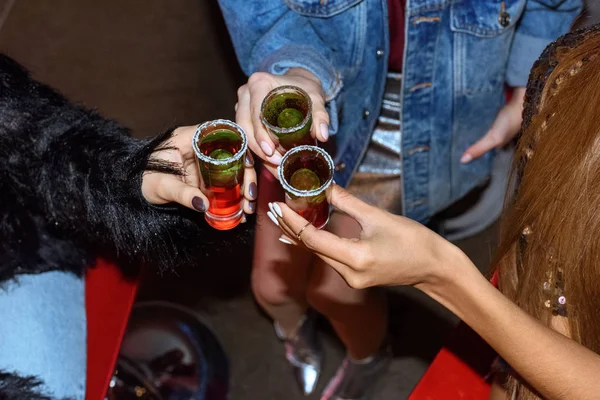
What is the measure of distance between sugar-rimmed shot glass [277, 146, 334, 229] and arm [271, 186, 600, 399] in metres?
0.05

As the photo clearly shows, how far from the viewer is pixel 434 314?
234cm

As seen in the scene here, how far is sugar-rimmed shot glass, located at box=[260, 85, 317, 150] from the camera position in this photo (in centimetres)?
130

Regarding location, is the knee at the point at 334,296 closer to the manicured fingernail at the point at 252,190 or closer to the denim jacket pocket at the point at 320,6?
the manicured fingernail at the point at 252,190

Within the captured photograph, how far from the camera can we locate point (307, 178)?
4.25ft

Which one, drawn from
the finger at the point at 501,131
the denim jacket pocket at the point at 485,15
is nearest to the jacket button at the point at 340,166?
the finger at the point at 501,131

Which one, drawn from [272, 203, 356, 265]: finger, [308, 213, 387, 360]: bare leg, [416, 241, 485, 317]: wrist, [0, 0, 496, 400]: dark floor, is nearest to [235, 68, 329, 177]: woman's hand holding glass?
[272, 203, 356, 265]: finger

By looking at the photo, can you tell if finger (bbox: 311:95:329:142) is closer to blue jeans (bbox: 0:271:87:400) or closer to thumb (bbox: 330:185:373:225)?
thumb (bbox: 330:185:373:225)

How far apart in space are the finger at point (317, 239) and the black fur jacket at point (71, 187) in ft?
0.89

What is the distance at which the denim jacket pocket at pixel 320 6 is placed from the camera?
5.18 feet

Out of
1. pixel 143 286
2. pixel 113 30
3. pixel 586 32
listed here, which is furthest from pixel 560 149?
pixel 113 30

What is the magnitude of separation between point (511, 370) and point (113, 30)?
89.2 inches

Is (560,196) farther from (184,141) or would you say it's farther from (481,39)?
(184,141)

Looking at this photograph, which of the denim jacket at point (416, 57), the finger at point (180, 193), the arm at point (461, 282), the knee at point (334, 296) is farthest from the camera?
the knee at point (334, 296)

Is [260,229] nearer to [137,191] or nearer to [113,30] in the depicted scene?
[137,191]
